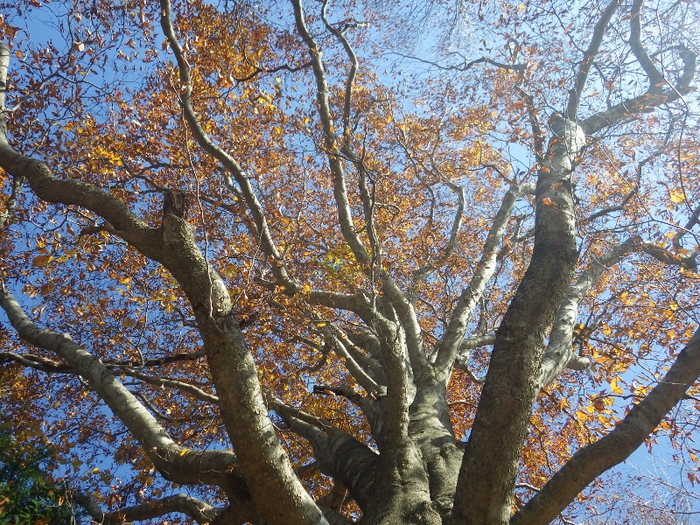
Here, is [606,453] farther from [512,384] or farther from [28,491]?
[28,491]

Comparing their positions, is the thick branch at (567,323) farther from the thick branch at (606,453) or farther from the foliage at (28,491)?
the foliage at (28,491)

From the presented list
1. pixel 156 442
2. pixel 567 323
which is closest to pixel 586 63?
pixel 567 323

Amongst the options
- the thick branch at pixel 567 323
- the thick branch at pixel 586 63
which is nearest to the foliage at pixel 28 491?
the thick branch at pixel 567 323

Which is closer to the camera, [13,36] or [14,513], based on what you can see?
[14,513]

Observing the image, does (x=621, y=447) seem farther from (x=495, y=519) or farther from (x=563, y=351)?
(x=563, y=351)

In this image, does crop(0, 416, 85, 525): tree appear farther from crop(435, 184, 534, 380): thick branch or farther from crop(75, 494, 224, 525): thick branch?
crop(435, 184, 534, 380): thick branch

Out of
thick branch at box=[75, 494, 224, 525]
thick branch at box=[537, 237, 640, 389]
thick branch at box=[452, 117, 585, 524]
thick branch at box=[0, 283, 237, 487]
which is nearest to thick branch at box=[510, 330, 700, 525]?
thick branch at box=[452, 117, 585, 524]

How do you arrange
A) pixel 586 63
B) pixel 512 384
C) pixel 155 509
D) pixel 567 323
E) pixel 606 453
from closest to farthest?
pixel 606 453, pixel 512 384, pixel 155 509, pixel 567 323, pixel 586 63

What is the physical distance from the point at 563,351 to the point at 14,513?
578cm

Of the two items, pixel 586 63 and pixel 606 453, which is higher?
pixel 586 63

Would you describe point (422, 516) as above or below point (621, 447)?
below

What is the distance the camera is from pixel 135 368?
16.6 feet

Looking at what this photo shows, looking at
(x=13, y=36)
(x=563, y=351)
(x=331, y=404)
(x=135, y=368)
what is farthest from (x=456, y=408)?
(x=13, y=36)

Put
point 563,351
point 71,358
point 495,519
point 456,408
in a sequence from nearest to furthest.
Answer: point 495,519 < point 71,358 < point 563,351 < point 456,408
